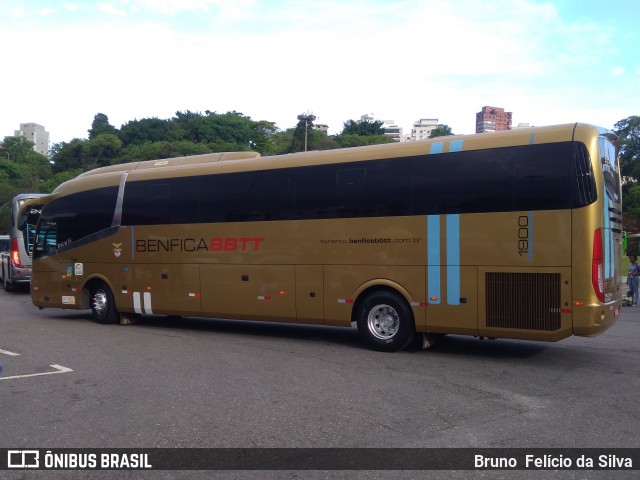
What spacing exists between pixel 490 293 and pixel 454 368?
124 centimetres

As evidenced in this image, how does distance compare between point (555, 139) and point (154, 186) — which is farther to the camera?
point (154, 186)

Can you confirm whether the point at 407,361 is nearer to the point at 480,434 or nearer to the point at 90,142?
the point at 480,434

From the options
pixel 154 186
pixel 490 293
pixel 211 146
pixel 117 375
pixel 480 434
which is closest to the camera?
pixel 480 434

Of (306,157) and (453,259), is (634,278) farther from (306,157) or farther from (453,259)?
(306,157)

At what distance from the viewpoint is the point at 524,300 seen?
30.5ft

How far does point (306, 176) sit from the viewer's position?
11562 mm

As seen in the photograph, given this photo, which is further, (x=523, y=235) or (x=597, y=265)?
(x=523, y=235)

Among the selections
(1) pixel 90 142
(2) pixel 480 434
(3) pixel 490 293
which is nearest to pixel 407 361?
(3) pixel 490 293

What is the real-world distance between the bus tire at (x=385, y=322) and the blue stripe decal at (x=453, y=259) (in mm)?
787

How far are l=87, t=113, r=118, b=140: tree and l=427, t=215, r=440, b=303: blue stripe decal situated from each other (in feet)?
341

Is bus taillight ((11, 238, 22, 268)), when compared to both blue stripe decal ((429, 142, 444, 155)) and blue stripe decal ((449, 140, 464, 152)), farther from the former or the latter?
blue stripe decal ((449, 140, 464, 152))

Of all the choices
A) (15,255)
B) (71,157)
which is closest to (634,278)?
(15,255)

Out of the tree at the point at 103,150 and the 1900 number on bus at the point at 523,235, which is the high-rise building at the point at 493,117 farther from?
the 1900 number on bus at the point at 523,235

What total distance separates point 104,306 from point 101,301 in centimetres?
17
